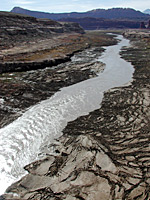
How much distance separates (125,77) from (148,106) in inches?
629

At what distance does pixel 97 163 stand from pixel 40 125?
29.9 feet

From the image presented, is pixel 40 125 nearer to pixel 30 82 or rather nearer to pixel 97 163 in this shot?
pixel 97 163

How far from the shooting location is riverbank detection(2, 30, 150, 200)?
11008mm

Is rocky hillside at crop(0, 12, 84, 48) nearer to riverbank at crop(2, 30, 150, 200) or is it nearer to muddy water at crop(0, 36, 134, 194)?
muddy water at crop(0, 36, 134, 194)

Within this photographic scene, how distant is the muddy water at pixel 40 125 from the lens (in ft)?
48.4

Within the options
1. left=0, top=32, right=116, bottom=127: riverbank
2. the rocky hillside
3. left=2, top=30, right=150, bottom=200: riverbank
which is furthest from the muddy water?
the rocky hillside

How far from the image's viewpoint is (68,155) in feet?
46.9

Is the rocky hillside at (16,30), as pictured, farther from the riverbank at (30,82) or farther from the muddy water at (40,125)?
the muddy water at (40,125)

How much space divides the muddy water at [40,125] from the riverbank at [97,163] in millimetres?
1159

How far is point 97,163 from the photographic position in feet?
42.4

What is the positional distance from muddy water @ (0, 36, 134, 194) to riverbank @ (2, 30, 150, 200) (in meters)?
1.16

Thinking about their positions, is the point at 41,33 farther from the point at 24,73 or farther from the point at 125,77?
the point at 125,77

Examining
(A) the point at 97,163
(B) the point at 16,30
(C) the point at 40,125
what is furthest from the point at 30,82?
(B) the point at 16,30

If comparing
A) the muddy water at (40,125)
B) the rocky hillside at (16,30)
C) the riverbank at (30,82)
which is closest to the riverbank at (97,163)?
the muddy water at (40,125)
